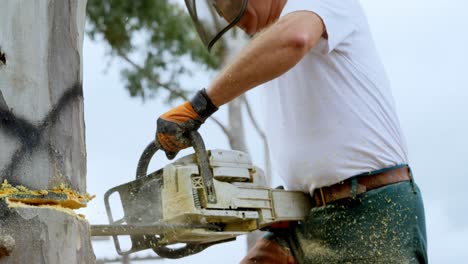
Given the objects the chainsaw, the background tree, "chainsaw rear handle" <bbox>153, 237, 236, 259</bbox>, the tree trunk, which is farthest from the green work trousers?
the background tree

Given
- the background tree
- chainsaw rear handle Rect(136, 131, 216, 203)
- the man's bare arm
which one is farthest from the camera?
the background tree

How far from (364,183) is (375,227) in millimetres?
163

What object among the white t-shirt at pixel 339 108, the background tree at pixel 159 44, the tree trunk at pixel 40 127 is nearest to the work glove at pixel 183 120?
the white t-shirt at pixel 339 108

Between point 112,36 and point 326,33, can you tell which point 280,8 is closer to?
point 326,33

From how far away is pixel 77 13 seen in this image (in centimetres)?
195

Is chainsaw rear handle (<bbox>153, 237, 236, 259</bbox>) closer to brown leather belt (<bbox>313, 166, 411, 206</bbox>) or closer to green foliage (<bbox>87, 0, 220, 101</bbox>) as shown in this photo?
brown leather belt (<bbox>313, 166, 411, 206</bbox>)

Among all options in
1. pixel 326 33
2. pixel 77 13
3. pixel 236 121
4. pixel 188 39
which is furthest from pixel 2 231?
pixel 188 39

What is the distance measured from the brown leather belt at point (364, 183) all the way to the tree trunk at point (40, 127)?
3.46ft

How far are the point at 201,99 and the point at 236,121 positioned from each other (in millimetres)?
7798

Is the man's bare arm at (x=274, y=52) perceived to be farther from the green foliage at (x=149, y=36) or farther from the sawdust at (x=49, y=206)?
the green foliage at (x=149, y=36)

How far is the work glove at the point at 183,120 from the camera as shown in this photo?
2.52 metres

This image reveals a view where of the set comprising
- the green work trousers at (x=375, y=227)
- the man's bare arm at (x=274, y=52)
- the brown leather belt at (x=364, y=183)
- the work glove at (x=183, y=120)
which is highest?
the man's bare arm at (x=274, y=52)

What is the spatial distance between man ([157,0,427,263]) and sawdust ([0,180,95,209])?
780mm

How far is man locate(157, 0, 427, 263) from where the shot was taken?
97.4 inches
